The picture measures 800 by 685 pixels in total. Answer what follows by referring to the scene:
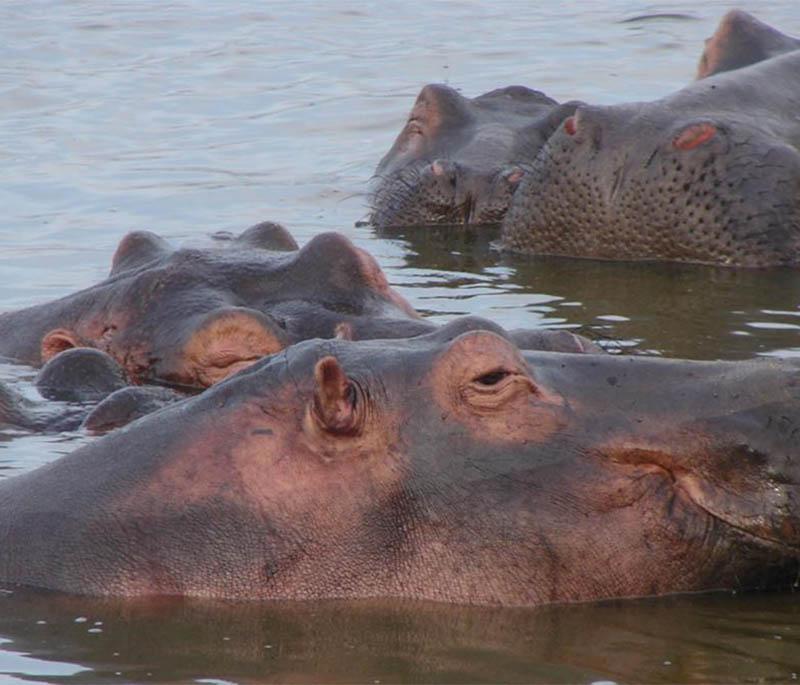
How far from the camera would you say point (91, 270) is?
11242 mm

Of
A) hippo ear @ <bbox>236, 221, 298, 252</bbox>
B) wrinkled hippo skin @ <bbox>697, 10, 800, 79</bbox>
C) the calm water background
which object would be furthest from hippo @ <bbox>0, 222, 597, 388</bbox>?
wrinkled hippo skin @ <bbox>697, 10, 800, 79</bbox>

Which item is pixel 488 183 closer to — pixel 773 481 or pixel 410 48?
pixel 773 481

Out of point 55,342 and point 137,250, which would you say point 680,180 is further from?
point 55,342

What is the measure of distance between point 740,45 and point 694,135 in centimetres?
251

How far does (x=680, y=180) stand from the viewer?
1035 cm

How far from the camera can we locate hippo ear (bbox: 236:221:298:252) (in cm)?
885

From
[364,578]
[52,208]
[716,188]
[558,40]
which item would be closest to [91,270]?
[52,208]

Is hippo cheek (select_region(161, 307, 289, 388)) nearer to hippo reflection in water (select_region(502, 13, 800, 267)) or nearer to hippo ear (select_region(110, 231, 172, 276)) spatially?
hippo ear (select_region(110, 231, 172, 276))

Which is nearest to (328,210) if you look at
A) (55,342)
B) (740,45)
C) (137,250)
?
(740,45)

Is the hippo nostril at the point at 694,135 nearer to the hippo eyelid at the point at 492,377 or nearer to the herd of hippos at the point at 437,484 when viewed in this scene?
the herd of hippos at the point at 437,484

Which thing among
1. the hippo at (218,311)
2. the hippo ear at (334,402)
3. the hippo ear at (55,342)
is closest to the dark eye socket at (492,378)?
the hippo ear at (334,402)

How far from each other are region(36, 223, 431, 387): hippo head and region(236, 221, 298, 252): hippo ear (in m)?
0.24

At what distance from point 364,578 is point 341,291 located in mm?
2822

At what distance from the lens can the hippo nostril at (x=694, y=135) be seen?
33.7 ft
